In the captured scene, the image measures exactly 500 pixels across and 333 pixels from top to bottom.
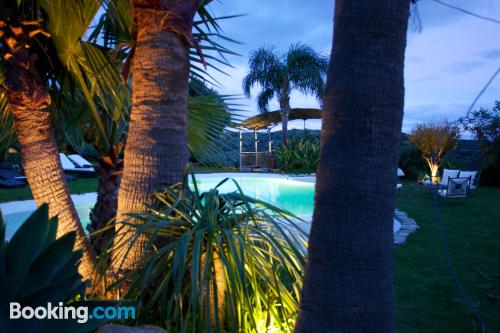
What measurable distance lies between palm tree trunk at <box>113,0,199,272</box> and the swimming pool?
9.48 ft

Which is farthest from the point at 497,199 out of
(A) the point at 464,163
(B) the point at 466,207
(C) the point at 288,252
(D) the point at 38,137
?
(D) the point at 38,137

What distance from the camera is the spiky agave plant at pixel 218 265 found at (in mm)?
1579

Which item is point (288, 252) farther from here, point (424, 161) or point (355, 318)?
point (424, 161)

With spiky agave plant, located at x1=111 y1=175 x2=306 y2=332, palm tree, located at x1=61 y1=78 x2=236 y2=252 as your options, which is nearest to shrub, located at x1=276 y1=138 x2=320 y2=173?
palm tree, located at x1=61 y1=78 x2=236 y2=252

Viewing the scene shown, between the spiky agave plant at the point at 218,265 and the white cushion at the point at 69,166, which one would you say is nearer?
the spiky agave plant at the point at 218,265

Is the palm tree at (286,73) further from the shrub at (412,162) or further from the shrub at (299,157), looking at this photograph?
the shrub at (412,162)

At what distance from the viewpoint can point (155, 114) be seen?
2.15 m

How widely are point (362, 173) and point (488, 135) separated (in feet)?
56.5

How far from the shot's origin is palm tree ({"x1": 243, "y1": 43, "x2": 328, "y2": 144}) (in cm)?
2058

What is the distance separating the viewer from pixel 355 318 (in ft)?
3.99

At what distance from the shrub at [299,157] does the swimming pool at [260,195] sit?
1742 millimetres

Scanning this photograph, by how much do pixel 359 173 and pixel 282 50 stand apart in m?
21.6

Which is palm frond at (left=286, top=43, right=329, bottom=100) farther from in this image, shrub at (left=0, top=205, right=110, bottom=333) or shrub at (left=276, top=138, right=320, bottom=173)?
shrub at (left=0, top=205, right=110, bottom=333)

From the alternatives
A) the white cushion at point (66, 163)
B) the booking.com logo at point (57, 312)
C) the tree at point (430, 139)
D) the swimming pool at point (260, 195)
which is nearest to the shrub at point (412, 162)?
the tree at point (430, 139)
